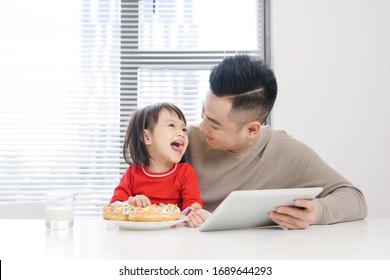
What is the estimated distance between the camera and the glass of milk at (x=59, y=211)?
131 cm

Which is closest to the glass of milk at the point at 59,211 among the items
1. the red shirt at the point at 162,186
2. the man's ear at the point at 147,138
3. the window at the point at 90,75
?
the red shirt at the point at 162,186

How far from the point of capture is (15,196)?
3.67 m

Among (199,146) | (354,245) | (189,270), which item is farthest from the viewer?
(199,146)

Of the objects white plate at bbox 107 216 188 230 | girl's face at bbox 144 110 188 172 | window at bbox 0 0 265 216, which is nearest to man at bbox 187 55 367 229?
girl's face at bbox 144 110 188 172

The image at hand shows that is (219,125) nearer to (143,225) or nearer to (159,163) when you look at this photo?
(159,163)

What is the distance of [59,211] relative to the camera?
1326mm

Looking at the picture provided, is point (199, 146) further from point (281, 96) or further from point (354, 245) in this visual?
point (281, 96)

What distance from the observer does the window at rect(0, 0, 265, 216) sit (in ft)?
12.0

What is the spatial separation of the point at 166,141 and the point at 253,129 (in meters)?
0.37

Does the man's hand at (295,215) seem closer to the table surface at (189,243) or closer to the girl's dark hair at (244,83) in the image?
the table surface at (189,243)

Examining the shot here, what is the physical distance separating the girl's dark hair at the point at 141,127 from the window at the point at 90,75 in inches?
70.4

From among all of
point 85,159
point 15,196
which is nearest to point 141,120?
point 85,159

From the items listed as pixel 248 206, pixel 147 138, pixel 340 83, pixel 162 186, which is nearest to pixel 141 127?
pixel 147 138

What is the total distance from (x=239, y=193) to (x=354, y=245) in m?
0.27
